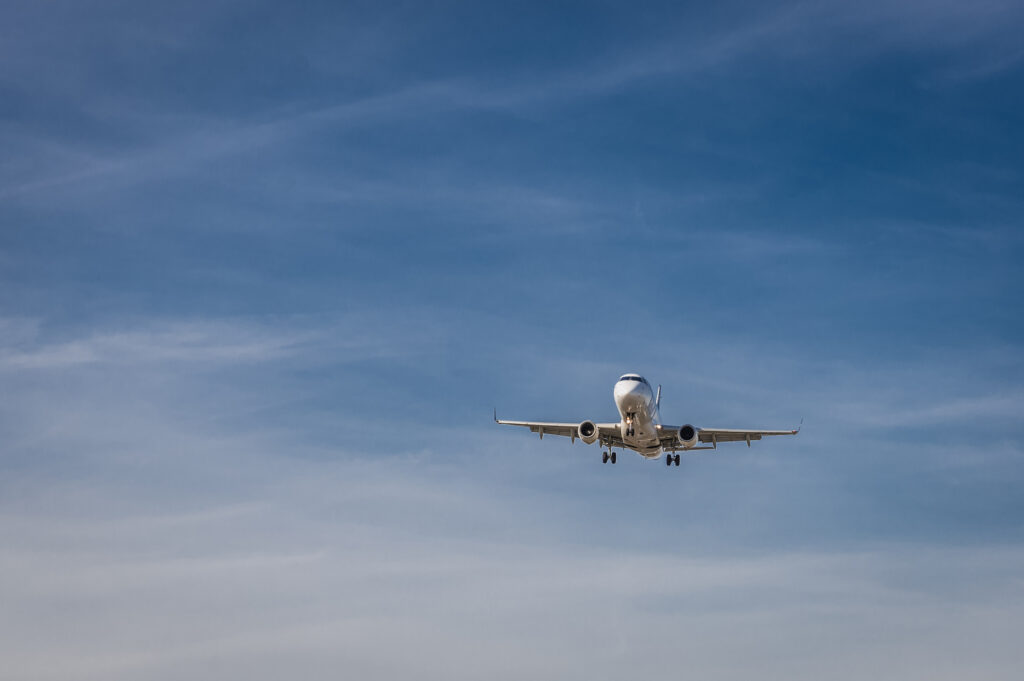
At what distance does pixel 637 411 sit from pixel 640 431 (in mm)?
2929

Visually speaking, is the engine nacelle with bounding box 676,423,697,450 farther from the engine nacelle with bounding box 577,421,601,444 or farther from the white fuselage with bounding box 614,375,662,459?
the engine nacelle with bounding box 577,421,601,444

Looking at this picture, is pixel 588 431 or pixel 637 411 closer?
pixel 637 411

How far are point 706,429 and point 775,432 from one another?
5938mm

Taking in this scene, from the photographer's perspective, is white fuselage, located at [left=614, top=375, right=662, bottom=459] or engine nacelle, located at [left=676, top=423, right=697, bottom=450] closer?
white fuselage, located at [left=614, top=375, right=662, bottom=459]

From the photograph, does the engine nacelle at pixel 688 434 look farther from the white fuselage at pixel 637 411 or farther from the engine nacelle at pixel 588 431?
the engine nacelle at pixel 588 431

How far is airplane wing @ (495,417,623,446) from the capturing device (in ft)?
346

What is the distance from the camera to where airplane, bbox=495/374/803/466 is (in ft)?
321

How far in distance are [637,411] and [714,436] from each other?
1749 cm

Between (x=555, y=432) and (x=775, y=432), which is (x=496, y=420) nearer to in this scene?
(x=555, y=432)

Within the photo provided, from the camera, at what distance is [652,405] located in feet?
329

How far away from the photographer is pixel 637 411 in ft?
323

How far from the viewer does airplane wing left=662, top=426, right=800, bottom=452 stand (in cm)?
10644

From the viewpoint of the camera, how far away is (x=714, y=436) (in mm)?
113500

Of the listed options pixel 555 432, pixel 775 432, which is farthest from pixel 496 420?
pixel 775 432
